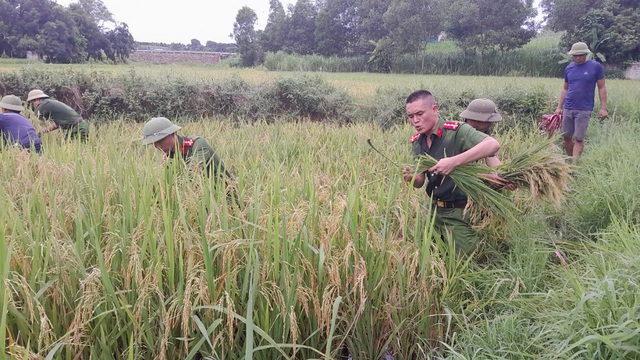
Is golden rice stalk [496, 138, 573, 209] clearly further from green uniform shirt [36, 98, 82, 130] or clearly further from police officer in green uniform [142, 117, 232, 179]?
green uniform shirt [36, 98, 82, 130]

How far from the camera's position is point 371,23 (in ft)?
112

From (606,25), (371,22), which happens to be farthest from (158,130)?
(371,22)

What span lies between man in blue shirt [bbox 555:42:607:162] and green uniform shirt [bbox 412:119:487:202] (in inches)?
140

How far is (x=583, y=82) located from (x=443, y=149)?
398 centimetres

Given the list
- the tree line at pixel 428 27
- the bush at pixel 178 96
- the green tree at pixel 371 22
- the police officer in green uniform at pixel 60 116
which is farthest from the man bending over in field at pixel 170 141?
the green tree at pixel 371 22

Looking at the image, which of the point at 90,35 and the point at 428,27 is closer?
the point at 428,27

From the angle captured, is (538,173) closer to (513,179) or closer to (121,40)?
(513,179)

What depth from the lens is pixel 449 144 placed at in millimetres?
2980

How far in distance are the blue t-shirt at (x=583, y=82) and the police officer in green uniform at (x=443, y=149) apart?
3825 millimetres

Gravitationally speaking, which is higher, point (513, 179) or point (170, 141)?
point (170, 141)

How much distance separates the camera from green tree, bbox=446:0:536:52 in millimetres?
28109

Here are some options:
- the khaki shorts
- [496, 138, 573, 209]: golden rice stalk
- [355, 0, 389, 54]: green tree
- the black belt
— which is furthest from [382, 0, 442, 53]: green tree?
[496, 138, 573, 209]: golden rice stalk

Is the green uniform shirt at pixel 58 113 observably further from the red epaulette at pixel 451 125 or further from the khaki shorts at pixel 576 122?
the khaki shorts at pixel 576 122

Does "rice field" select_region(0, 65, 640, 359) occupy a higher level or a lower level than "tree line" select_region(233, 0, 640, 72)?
lower
